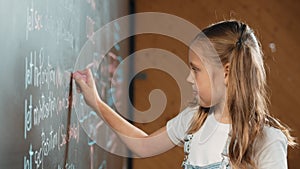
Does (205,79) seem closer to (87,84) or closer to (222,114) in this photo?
(222,114)

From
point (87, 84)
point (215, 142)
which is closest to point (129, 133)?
point (87, 84)

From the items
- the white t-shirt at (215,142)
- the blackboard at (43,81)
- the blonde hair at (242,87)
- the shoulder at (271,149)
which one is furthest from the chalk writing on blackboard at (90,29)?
the shoulder at (271,149)

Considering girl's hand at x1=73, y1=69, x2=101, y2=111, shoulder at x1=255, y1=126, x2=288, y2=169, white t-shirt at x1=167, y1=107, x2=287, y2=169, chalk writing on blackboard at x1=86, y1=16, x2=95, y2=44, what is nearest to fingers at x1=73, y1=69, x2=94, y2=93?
girl's hand at x1=73, y1=69, x2=101, y2=111

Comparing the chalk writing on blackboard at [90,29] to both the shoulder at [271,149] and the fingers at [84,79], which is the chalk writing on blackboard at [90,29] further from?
the shoulder at [271,149]

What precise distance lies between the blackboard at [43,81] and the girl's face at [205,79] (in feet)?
1.41

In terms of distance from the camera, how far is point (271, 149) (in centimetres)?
164

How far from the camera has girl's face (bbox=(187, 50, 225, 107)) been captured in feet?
5.64

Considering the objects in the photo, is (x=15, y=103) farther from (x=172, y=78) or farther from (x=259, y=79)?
(x=172, y=78)

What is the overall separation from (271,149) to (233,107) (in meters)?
0.18

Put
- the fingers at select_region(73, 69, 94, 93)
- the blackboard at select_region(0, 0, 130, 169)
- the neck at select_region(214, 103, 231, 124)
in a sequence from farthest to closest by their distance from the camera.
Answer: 1. the fingers at select_region(73, 69, 94, 93)
2. the neck at select_region(214, 103, 231, 124)
3. the blackboard at select_region(0, 0, 130, 169)

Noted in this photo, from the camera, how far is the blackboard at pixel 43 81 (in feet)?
4.05

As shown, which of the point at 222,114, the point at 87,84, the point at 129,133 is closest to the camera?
the point at 222,114

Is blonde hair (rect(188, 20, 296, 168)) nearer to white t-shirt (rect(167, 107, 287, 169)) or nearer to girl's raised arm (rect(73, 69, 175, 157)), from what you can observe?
white t-shirt (rect(167, 107, 287, 169))

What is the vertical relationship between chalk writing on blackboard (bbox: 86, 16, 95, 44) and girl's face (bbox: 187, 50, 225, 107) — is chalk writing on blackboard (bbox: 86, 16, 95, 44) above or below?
above
